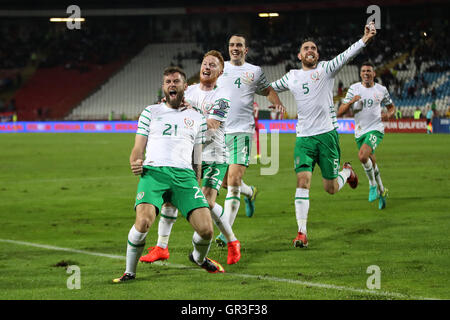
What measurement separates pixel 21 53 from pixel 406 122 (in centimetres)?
3621

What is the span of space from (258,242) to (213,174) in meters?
1.37

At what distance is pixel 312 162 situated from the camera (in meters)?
9.61

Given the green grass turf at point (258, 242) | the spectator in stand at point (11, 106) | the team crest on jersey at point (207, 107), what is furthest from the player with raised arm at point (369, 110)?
the spectator in stand at point (11, 106)

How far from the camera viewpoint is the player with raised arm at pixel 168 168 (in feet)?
22.4

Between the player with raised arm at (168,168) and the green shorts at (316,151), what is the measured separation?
254 cm

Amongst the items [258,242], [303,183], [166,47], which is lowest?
[258,242]

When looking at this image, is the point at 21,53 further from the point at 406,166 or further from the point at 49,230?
the point at 49,230

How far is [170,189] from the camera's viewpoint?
6.98 metres

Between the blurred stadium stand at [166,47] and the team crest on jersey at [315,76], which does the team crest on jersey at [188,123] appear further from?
the blurred stadium stand at [166,47]

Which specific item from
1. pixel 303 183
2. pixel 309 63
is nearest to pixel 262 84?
pixel 309 63

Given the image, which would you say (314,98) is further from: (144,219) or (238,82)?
(144,219)
